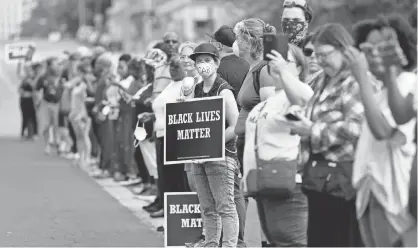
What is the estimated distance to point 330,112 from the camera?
6.93 m

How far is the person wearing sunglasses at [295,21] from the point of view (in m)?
9.43

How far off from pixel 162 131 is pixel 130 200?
3.66 metres

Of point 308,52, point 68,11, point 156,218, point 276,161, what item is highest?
point 68,11

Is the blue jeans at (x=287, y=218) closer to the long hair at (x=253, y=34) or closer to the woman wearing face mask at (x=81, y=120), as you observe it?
the long hair at (x=253, y=34)

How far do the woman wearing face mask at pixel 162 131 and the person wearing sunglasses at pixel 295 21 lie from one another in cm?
240

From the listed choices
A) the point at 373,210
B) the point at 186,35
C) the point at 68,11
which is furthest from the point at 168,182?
the point at 68,11

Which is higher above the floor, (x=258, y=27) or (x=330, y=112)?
(x=258, y=27)

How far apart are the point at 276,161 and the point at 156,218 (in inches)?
253

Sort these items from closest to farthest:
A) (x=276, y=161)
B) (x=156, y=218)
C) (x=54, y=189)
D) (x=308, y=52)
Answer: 1. (x=276, y=161)
2. (x=308, y=52)
3. (x=156, y=218)
4. (x=54, y=189)

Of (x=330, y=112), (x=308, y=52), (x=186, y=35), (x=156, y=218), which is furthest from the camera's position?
(x=186, y=35)

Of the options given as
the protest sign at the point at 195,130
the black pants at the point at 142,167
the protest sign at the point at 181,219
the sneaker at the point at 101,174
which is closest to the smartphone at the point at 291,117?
the protest sign at the point at 195,130

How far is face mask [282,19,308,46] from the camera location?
943cm

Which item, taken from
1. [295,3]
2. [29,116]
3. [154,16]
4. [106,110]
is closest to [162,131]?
[295,3]

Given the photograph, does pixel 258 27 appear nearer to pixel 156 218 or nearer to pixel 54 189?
pixel 156 218
